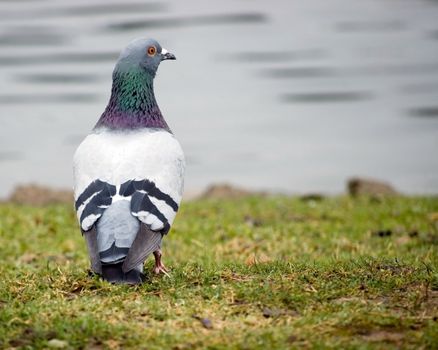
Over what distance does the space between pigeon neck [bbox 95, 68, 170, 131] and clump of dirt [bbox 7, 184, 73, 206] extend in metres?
6.53

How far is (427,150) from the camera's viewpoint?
19.1 meters

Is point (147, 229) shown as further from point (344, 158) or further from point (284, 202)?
point (344, 158)

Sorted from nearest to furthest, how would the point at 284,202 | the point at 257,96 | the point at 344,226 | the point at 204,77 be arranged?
the point at 344,226
the point at 284,202
the point at 257,96
the point at 204,77

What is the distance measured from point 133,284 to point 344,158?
12.5 meters

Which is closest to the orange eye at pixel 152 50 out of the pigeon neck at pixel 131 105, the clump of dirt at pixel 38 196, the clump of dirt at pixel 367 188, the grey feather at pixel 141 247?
the pigeon neck at pixel 131 105

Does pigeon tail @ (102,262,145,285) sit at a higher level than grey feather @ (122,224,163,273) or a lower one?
lower

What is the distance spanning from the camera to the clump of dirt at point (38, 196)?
567 inches

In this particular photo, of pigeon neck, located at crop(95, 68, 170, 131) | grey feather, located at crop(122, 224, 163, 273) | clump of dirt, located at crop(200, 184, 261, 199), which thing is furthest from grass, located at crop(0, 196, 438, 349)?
clump of dirt, located at crop(200, 184, 261, 199)

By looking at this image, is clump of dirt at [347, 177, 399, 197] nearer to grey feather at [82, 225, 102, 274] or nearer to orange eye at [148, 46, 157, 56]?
orange eye at [148, 46, 157, 56]

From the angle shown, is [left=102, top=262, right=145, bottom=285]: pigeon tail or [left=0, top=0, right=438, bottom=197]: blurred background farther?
[left=0, top=0, right=438, bottom=197]: blurred background

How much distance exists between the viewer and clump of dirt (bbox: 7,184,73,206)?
47.2ft

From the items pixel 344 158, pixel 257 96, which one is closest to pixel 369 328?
pixel 344 158

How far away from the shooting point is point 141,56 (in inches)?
314

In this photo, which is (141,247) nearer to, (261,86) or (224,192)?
(224,192)
